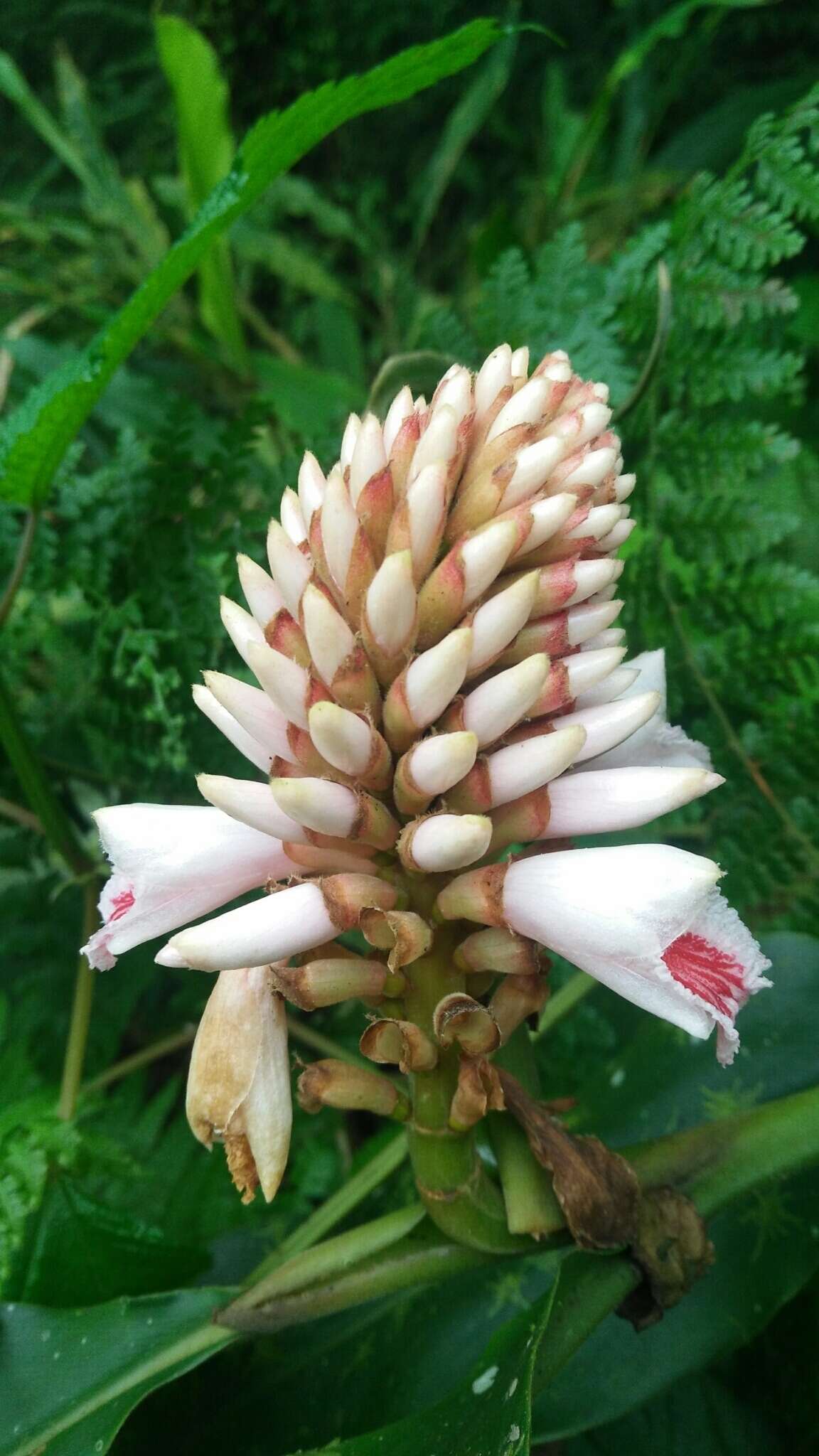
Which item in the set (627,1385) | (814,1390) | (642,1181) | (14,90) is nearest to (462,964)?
(642,1181)

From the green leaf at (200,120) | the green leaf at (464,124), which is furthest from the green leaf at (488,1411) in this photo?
the green leaf at (464,124)

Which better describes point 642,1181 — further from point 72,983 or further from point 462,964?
point 72,983

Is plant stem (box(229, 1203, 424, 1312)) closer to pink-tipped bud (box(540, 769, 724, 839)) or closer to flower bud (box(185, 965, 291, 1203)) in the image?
flower bud (box(185, 965, 291, 1203))

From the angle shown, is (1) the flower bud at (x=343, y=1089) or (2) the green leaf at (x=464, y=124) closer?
(1) the flower bud at (x=343, y=1089)

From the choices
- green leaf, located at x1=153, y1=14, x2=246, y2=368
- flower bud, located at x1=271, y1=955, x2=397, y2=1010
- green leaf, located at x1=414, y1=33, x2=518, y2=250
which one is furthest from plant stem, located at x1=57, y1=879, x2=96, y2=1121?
green leaf, located at x1=414, y1=33, x2=518, y2=250

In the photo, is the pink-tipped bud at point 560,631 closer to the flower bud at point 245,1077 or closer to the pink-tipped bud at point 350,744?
the pink-tipped bud at point 350,744

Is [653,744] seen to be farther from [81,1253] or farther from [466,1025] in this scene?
[81,1253]

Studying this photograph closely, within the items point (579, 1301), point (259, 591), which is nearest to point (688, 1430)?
point (579, 1301)
